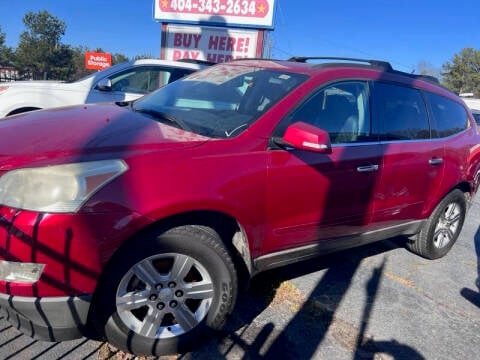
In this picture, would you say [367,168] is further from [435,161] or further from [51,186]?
[51,186]

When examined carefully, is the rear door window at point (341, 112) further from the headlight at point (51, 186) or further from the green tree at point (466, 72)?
the green tree at point (466, 72)

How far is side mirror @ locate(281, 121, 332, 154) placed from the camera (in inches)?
96.7

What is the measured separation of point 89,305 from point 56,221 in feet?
1.60

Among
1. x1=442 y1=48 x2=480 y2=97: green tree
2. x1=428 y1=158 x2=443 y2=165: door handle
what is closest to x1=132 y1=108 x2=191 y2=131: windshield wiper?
x1=428 y1=158 x2=443 y2=165: door handle

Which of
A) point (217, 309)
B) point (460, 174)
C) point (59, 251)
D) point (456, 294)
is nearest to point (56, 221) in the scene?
point (59, 251)

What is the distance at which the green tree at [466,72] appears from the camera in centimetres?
5773

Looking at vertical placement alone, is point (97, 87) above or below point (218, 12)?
below

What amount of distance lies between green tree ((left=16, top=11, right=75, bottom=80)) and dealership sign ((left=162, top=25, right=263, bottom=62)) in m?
45.3

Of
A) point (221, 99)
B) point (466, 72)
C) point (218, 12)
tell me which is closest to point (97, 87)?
point (221, 99)

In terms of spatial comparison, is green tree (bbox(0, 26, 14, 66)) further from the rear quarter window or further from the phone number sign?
the rear quarter window

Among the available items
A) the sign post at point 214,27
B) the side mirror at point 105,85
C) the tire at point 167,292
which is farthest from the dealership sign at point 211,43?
the tire at point 167,292

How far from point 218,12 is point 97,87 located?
6025mm

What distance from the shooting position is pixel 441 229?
4.32m

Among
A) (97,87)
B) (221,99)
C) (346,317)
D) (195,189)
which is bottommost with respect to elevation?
(346,317)
